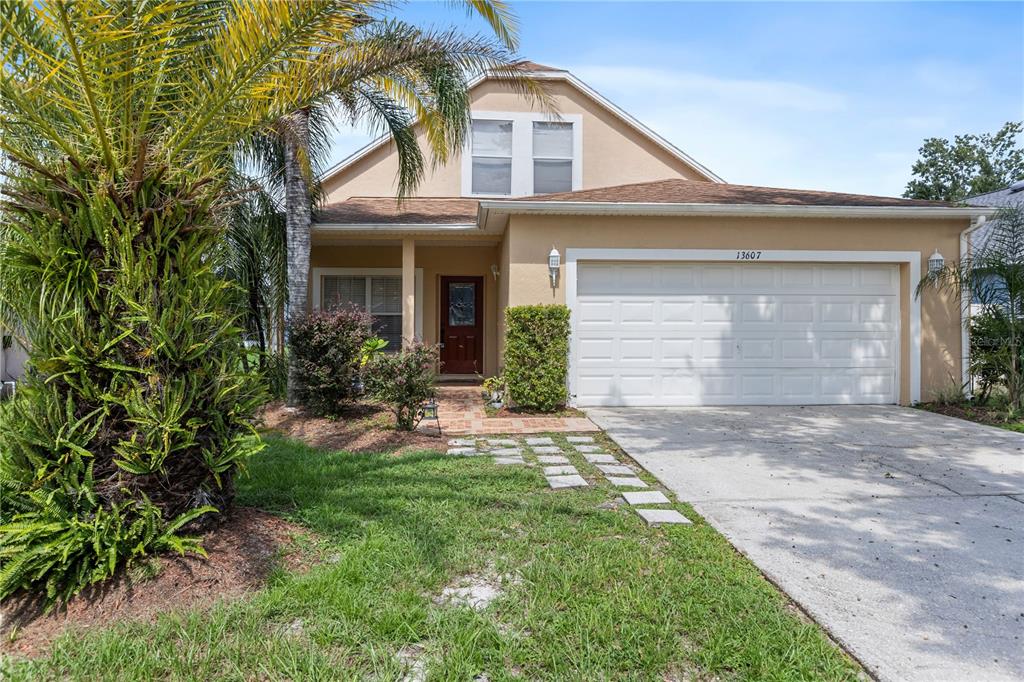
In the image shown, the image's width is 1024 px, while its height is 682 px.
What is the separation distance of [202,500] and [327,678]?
5.04 ft

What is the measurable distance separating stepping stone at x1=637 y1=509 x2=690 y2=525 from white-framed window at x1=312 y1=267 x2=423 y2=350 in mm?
8882

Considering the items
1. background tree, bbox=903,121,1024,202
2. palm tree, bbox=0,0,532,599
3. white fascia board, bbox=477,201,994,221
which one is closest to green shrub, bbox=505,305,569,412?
white fascia board, bbox=477,201,994,221

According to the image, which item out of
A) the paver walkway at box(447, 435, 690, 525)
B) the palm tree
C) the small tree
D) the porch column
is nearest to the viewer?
the palm tree

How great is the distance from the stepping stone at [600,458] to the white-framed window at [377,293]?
23.3 ft

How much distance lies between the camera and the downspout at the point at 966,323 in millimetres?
9430

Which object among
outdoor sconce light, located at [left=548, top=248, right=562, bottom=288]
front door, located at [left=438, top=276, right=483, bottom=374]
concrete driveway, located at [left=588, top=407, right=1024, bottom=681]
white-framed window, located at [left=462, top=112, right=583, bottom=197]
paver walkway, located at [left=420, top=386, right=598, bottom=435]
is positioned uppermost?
white-framed window, located at [left=462, top=112, right=583, bottom=197]

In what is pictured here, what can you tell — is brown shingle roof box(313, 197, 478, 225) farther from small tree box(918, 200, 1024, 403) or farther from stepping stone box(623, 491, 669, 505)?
small tree box(918, 200, 1024, 403)

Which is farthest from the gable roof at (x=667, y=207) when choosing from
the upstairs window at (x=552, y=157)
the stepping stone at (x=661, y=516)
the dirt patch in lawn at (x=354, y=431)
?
the stepping stone at (x=661, y=516)

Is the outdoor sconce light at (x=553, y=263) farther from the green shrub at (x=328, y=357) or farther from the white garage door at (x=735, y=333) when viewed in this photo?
the green shrub at (x=328, y=357)

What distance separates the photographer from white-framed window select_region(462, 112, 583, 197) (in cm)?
1297

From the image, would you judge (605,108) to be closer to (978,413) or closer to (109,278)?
(978,413)

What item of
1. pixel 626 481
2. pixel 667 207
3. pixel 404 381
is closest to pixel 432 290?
pixel 667 207

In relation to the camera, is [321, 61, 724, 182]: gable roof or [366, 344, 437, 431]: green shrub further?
[321, 61, 724, 182]: gable roof

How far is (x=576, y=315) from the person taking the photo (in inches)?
367
